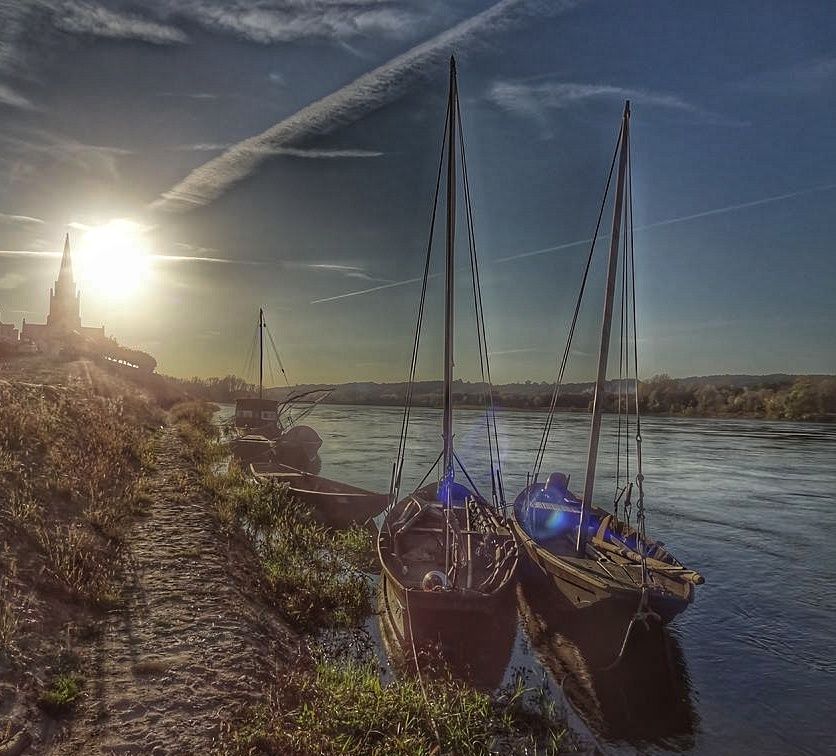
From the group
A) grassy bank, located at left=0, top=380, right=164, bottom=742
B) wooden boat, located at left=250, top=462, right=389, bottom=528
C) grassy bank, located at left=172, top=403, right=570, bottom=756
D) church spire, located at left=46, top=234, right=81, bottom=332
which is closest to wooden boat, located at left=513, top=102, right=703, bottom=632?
grassy bank, located at left=172, top=403, right=570, bottom=756

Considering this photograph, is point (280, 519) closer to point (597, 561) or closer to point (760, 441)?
point (597, 561)

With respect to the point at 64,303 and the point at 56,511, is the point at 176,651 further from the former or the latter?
the point at 64,303

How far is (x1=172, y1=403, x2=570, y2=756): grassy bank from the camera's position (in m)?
7.11

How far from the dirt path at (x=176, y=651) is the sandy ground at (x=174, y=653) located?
0.6 inches

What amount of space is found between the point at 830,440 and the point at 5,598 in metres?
92.6

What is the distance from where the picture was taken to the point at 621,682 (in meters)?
11.4

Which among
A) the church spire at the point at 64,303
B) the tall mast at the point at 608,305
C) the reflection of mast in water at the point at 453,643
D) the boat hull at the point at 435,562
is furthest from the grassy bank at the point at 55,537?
the church spire at the point at 64,303

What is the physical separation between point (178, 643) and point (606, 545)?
10.8 meters

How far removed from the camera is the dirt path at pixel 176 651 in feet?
22.5

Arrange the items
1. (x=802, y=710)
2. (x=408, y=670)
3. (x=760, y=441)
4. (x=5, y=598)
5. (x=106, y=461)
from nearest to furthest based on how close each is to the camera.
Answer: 1. (x=5, y=598)
2. (x=408, y=670)
3. (x=802, y=710)
4. (x=106, y=461)
5. (x=760, y=441)

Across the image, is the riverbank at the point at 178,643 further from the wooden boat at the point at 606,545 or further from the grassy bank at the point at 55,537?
the wooden boat at the point at 606,545

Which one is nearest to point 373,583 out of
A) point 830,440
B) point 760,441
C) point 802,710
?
point 802,710

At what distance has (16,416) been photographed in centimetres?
1664

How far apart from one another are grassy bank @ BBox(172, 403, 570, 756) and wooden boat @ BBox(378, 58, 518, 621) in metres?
Answer: 1.31
